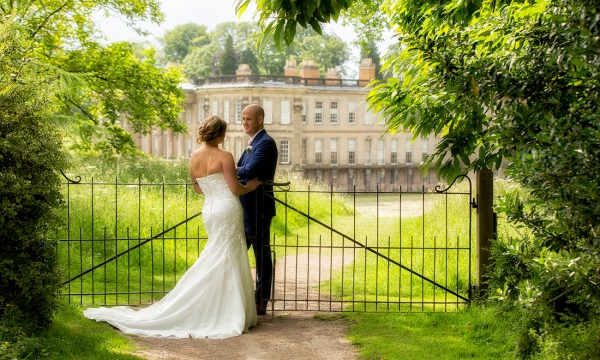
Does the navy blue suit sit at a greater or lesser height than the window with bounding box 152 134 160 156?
lesser

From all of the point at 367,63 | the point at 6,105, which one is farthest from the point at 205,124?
the point at 367,63

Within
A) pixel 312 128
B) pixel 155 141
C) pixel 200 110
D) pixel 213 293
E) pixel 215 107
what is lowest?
pixel 213 293

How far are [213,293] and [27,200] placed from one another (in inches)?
70.2

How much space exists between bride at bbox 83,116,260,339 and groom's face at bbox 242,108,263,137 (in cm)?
51

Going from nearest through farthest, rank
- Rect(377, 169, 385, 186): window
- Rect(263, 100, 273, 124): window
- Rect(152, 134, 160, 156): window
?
Rect(263, 100, 273, 124): window → Rect(377, 169, 385, 186): window → Rect(152, 134, 160, 156): window

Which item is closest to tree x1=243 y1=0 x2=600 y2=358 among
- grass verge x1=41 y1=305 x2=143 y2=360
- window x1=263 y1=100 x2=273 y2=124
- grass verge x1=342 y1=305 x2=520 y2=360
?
grass verge x1=342 y1=305 x2=520 y2=360

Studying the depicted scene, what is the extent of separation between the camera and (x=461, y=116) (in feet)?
20.6

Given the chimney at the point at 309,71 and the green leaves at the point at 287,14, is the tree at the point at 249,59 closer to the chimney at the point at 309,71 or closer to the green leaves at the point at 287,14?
the chimney at the point at 309,71

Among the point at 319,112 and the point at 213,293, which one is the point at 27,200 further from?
the point at 319,112

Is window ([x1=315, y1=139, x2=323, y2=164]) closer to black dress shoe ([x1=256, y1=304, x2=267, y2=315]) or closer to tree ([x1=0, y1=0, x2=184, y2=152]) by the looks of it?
tree ([x1=0, y1=0, x2=184, y2=152])

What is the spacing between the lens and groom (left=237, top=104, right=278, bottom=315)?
697cm

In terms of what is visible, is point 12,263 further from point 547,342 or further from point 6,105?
point 547,342

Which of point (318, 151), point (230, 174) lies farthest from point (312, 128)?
point (230, 174)

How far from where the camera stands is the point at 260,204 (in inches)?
285
